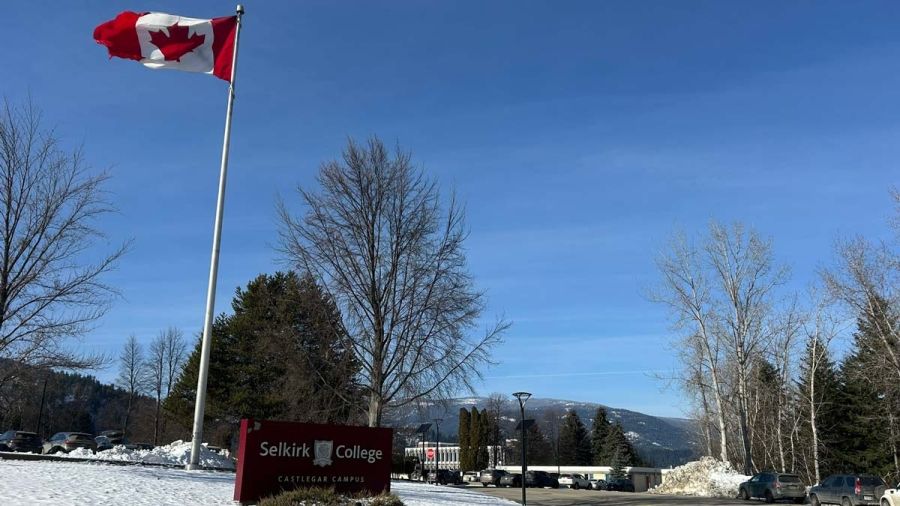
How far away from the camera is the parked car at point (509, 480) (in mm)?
56688

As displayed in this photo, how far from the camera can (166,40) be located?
1833cm

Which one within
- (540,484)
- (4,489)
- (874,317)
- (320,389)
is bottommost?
(540,484)

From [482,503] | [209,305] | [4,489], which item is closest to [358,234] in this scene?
[209,305]

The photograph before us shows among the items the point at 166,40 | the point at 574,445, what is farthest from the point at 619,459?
the point at 166,40

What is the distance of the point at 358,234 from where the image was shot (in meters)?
25.5

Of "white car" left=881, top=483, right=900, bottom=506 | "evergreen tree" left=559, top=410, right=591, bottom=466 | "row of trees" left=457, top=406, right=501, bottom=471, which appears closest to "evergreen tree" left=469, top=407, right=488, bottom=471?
A: "row of trees" left=457, top=406, right=501, bottom=471

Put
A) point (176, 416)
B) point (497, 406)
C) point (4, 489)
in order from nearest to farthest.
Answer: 1. point (4, 489)
2. point (176, 416)
3. point (497, 406)

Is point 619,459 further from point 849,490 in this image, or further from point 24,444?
point 24,444

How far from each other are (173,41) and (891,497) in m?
27.6

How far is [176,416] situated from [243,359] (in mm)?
6514

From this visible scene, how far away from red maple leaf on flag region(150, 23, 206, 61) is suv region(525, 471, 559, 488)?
47.3 metres

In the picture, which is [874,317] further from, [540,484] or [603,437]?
[603,437]

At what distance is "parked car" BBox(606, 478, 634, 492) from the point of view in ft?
204

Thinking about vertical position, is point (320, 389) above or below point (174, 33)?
below
